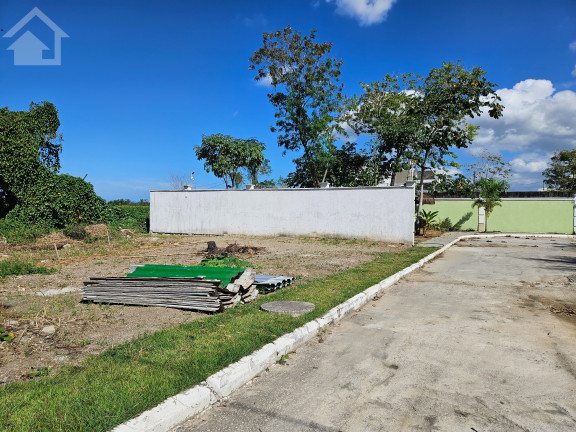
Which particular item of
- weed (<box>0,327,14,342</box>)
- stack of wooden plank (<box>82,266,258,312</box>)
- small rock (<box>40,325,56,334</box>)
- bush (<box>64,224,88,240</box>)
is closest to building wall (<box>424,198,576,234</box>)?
bush (<box>64,224,88,240</box>)

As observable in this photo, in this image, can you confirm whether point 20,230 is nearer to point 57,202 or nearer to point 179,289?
point 57,202

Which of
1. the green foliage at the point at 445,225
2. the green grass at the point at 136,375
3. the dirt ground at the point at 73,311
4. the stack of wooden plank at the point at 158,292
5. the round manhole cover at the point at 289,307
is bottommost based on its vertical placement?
the dirt ground at the point at 73,311

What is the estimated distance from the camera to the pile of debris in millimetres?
5820

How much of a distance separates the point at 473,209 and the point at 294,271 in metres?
23.7

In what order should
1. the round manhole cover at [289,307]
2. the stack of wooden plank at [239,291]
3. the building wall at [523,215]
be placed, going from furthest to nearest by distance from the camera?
the building wall at [523,215]
the stack of wooden plank at [239,291]
the round manhole cover at [289,307]

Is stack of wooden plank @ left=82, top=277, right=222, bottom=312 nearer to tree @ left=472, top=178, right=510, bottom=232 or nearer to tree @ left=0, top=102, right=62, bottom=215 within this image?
tree @ left=0, top=102, right=62, bottom=215

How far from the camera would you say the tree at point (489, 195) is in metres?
27.5

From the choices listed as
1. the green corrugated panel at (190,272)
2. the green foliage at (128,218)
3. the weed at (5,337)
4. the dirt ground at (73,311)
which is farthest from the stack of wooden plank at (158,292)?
the green foliage at (128,218)

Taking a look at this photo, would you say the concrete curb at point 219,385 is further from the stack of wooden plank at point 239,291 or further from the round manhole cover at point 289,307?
the stack of wooden plank at point 239,291

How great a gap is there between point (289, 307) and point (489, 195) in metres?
26.4

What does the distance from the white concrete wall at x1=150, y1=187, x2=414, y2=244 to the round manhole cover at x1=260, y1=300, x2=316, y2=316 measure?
508 inches

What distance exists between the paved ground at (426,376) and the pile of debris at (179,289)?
1.78 meters

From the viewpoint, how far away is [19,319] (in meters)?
5.38

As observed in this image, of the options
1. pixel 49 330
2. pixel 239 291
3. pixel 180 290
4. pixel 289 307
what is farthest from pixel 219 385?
pixel 239 291
